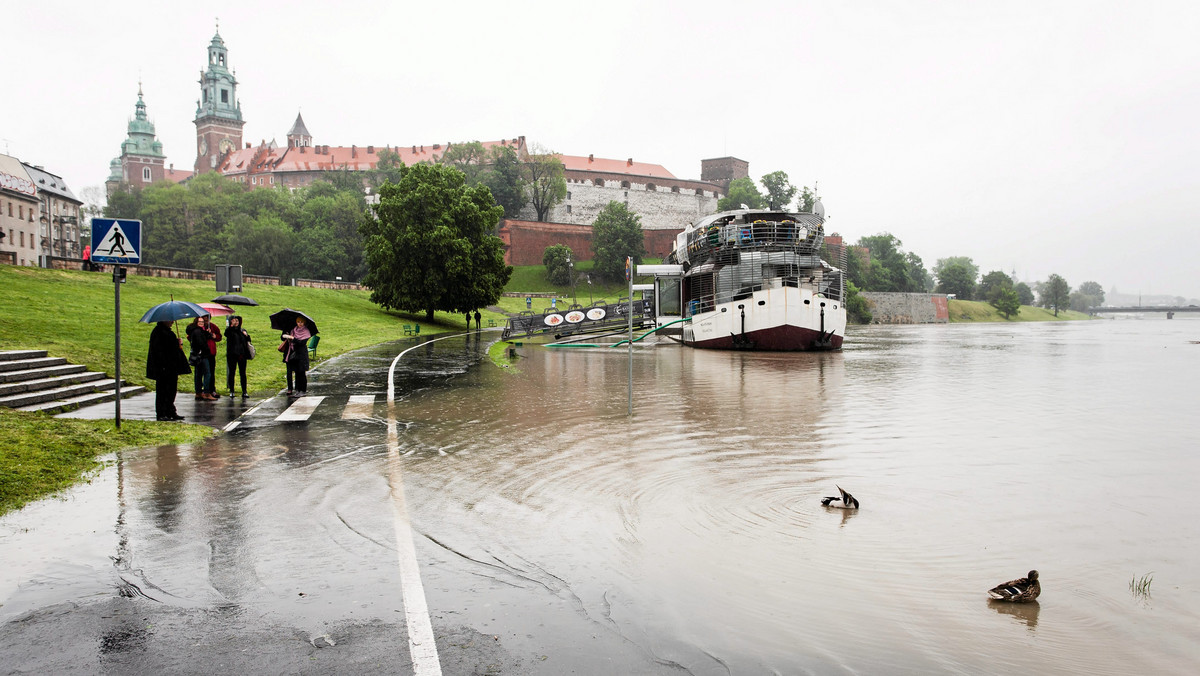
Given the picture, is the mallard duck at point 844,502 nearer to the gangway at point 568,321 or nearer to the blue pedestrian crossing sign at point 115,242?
the blue pedestrian crossing sign at point 115,242

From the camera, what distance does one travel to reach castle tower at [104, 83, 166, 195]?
171 metres

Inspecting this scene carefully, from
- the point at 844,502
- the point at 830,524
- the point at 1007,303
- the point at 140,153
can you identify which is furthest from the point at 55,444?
the point at 140,153

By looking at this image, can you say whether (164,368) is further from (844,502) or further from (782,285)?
(782,285)

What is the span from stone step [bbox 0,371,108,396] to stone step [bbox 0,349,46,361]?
847 mm

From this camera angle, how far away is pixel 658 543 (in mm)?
6809

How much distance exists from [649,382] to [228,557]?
17.6 metres

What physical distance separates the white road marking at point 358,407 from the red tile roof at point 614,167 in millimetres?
134204

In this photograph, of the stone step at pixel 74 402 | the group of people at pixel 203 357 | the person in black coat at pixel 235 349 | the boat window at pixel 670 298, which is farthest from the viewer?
the boat window at pixel 670 298

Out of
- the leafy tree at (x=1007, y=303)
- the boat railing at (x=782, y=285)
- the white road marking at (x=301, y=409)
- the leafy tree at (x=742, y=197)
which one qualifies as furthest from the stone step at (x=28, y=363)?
the leafy tree at (x=1007, y=303)

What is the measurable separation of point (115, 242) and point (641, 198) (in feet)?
473

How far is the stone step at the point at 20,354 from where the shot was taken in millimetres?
14619

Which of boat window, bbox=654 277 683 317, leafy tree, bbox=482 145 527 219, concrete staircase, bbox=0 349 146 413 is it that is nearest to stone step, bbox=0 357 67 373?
concrete staircase, bbox=0 349 146 413

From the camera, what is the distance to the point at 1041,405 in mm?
18828

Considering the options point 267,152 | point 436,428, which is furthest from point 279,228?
point 436,428
